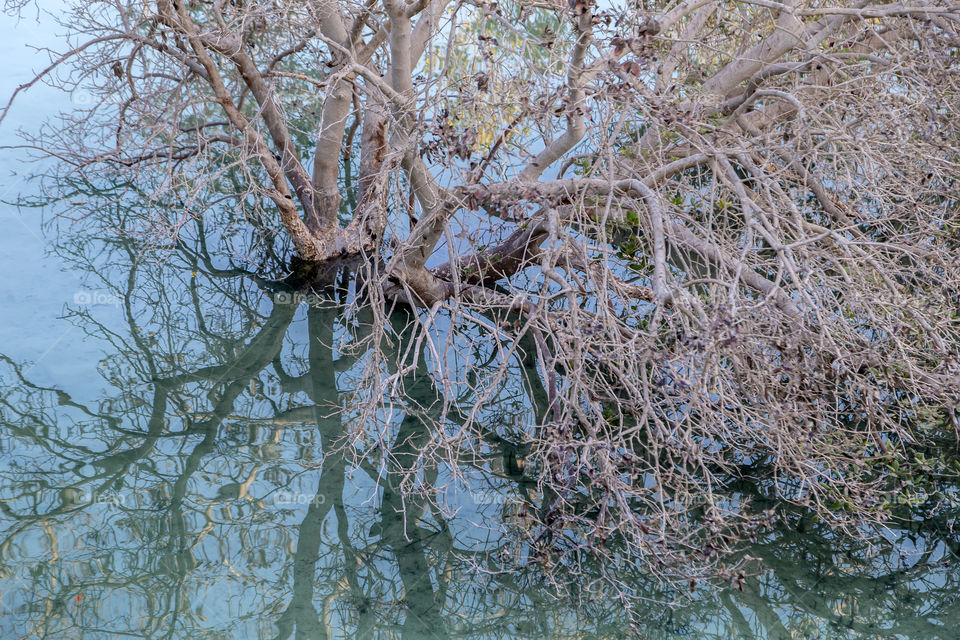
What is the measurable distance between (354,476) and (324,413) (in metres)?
0.85

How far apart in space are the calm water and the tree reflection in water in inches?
0.5

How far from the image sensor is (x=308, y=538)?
5.49 meters

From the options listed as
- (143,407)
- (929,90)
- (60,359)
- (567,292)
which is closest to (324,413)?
(143,407)

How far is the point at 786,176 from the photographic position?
5.96 m

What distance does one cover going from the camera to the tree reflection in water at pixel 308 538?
16.0 feet
